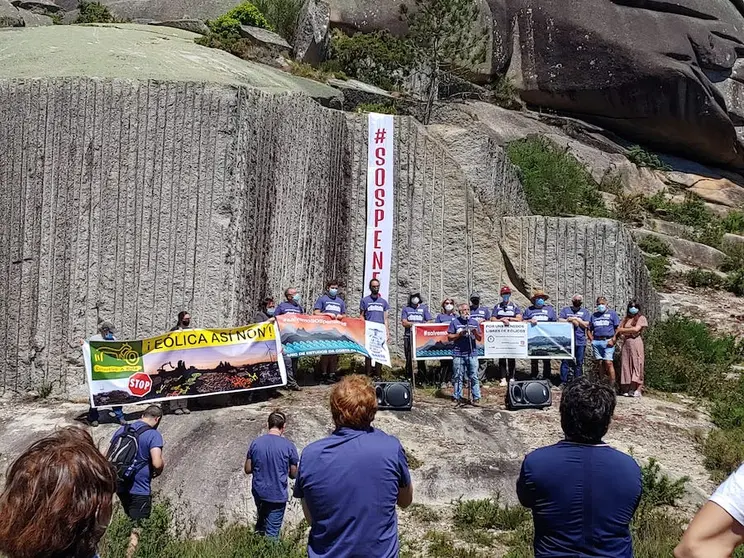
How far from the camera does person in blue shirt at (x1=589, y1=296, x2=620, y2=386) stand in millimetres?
12297

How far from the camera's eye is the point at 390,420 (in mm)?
9992

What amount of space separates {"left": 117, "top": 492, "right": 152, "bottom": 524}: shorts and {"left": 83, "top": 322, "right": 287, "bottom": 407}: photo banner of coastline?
412 cm

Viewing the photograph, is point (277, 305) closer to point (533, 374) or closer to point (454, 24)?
point (533, 374)

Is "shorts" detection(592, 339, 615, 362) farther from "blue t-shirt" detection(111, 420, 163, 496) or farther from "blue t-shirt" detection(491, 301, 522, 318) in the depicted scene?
"blue t-shirt" detection(111, 420, 163, 496)

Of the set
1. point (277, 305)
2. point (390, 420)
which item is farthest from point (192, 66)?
point (390, 420)

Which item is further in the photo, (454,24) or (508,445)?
(454,24)

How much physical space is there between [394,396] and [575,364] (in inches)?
152

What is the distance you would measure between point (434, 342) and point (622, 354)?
118 inches

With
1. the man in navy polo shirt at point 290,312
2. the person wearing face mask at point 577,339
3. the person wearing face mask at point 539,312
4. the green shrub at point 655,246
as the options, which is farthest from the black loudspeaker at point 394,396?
the green shrub at point 655,246

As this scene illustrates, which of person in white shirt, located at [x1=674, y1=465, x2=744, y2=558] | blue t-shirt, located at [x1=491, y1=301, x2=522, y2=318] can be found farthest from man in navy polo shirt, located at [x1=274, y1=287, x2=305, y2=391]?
person in white shirt, located at [x1=674, y1=465, x2=744, y2=558]

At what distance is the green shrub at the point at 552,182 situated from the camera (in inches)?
803

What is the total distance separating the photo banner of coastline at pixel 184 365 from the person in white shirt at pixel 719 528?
8786 millimetres

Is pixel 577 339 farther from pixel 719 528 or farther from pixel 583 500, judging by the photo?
pixel 719 528

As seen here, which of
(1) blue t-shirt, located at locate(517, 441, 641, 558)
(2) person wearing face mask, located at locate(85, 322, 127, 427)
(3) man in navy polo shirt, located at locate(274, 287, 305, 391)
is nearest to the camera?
(1) blue t-shirt, located at locate(517, 441, 641, 558)
